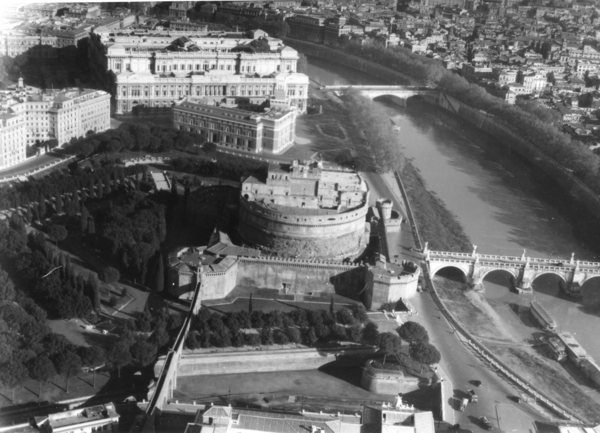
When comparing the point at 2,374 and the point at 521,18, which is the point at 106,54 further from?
the point at 521,18

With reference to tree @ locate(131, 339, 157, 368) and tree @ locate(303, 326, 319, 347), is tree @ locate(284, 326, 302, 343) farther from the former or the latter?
tree @ locate(131, 339, 157, 368)

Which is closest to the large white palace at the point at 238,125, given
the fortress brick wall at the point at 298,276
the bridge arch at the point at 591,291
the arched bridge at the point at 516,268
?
the arched bridge at the point at 516,268

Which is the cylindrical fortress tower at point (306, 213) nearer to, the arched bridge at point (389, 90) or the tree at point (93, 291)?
the tree at point (93, 291)

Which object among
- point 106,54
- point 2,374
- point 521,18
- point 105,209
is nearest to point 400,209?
point 105,209

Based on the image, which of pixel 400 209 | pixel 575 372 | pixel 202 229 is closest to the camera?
pixel 575 372

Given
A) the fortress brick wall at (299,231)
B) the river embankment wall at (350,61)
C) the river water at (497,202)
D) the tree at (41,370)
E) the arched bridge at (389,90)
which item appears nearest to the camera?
the tree at (41,370)

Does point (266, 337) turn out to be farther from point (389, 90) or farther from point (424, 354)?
point (389, 90)
